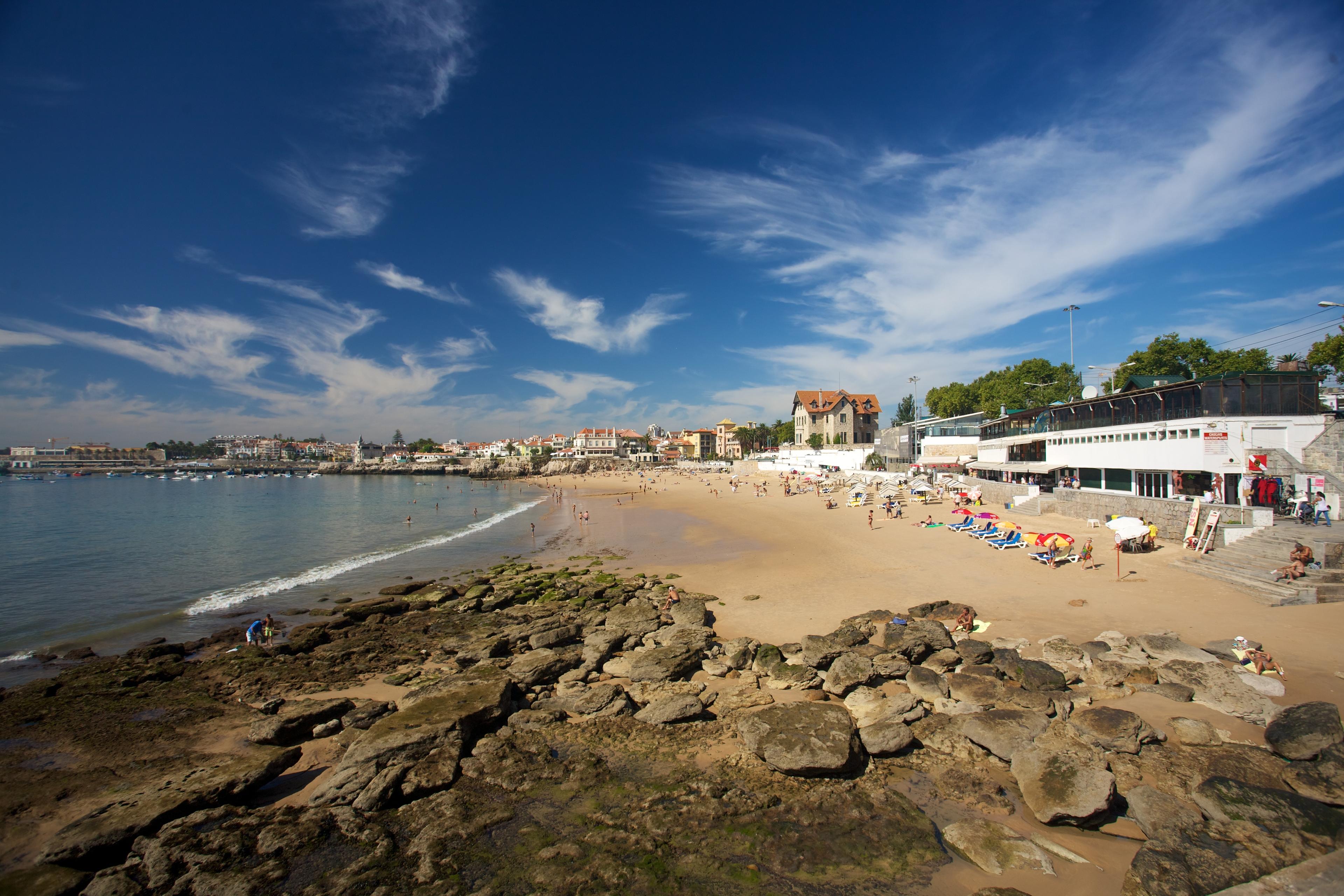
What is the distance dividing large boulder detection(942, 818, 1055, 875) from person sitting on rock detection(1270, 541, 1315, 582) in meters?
12.3

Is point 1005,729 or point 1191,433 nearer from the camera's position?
point 1005,729

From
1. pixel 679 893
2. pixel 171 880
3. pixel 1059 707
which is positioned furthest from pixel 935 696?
pixel 171 880

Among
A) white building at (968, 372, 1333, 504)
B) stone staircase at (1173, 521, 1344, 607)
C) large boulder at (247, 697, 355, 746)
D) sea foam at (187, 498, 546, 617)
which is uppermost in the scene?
white building at (968, 372, 1333, 504)

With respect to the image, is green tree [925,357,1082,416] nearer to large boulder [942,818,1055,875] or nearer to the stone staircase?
the stone staircase

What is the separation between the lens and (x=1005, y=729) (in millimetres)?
7625

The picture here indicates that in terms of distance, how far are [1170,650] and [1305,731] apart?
136 inches

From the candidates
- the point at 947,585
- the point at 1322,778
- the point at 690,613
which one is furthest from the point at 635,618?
the point at 1322,778

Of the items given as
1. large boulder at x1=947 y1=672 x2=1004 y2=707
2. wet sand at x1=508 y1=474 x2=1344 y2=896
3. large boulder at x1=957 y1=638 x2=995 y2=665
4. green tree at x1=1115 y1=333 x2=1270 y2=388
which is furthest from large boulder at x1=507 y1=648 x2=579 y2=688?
green tree at x1=1115 y1=333 x2=1270 y2=388

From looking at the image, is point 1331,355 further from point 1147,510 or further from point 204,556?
point 204,556

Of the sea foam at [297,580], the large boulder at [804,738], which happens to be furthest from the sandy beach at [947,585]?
the sea foam at [297,580]

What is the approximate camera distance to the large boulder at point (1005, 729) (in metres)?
7.36

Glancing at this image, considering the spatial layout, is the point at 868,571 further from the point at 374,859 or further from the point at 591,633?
the point at 374,859

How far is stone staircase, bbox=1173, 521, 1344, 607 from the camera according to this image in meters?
11.8

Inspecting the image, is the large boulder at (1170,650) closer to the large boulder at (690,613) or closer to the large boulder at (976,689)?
the large boulder at (976,689)
